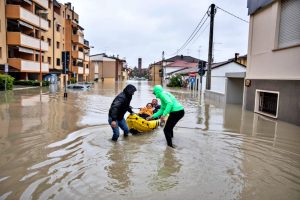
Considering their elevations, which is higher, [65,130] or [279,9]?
[279,9]

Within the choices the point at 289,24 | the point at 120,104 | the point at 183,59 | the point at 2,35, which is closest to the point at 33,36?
the point at 2,35

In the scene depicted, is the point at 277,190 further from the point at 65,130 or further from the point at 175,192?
the point at 65,130

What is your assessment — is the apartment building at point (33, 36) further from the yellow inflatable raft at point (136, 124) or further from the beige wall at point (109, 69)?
the beige wall at point (109, 69)

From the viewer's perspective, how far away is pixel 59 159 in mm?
6047

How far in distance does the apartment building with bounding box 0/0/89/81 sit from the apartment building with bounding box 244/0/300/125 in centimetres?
2238

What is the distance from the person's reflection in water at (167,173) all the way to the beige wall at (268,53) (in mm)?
7320

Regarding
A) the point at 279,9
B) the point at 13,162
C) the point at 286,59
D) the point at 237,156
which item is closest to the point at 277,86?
the point at 286,59

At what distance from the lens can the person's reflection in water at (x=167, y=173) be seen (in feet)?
15.8

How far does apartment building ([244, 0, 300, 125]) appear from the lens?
37.8ft

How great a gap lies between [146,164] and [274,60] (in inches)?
379

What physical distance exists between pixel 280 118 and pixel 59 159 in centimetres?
951

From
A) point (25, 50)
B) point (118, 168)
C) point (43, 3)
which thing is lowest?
point (118, 168)

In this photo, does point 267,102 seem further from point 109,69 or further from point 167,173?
point 109,69

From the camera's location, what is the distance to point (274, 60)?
13070mm
